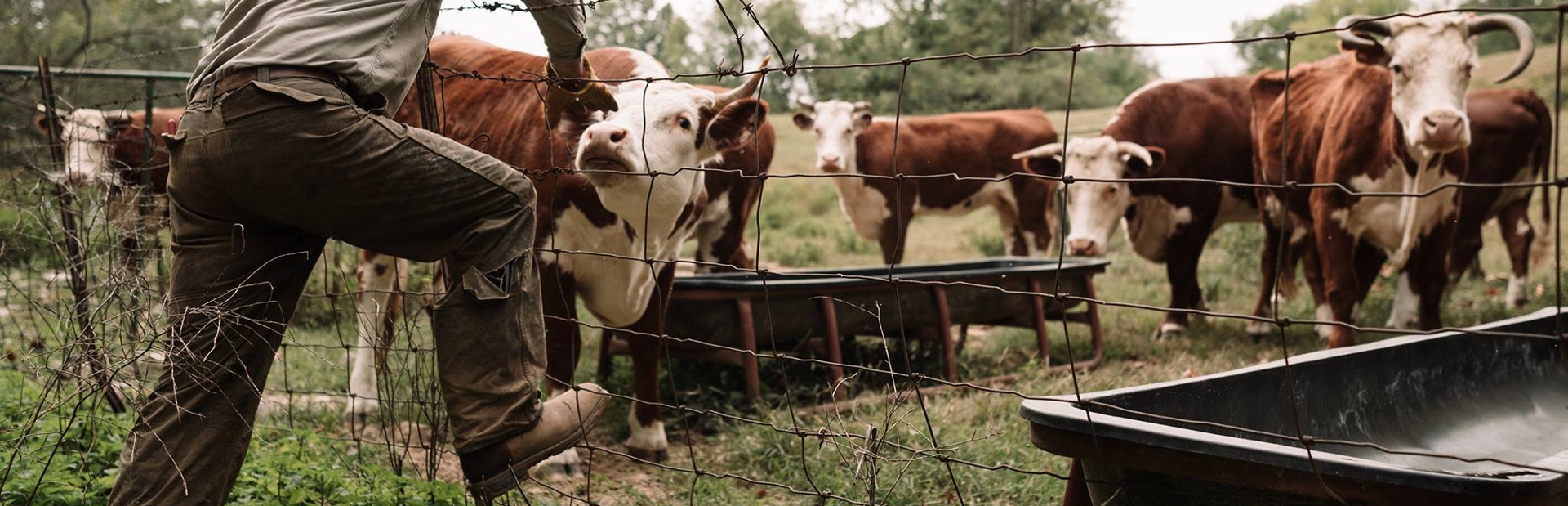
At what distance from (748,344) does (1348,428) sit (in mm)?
2660

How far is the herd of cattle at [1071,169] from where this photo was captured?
13.0ft

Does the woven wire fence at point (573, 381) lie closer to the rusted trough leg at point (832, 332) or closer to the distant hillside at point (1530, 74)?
the rusted trough leg at point (832, 332)

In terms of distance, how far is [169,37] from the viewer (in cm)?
2620

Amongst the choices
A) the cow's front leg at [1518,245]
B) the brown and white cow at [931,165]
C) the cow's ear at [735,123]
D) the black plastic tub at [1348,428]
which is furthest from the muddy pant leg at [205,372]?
the cow's front leg at [1518,245]

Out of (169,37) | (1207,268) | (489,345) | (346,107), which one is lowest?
(1207,268)

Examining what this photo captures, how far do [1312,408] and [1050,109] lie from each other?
2950 centimetres

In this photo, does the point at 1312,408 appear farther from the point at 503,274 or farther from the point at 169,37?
the point at 169,37

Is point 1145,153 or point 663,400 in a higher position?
point 1145,153

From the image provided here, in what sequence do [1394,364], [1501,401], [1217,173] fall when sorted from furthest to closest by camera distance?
[1217,173], [1501,401], [1394,364]

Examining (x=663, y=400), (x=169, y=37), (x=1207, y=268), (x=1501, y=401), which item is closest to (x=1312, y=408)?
(x=1501, y=401)

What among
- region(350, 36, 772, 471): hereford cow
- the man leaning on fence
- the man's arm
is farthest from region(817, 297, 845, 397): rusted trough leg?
the man leaning on fence

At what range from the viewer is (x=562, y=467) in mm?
4445

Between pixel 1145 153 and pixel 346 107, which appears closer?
pixel 346 107

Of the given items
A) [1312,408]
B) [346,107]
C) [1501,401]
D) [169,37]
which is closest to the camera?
[346,107]
